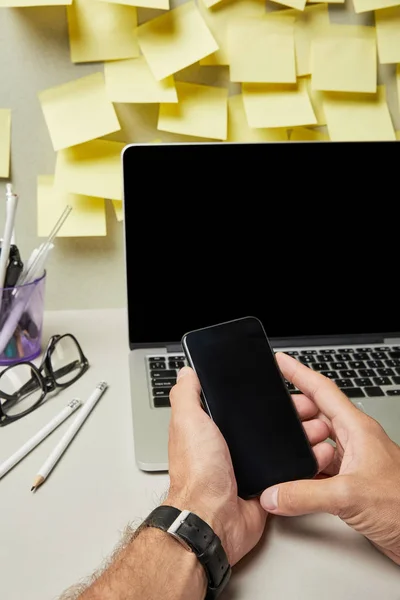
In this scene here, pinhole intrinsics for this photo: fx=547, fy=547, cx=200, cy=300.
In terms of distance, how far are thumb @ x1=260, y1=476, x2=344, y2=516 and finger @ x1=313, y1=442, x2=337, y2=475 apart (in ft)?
0.24

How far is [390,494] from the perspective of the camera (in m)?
0.44

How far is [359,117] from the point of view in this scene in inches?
31.3

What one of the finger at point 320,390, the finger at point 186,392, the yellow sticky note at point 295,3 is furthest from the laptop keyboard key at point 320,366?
the yellow sticky note at point 295,3

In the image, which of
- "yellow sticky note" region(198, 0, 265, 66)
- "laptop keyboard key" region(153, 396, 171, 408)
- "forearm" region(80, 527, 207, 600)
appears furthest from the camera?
"yellow sticky note" region(198, 0, 265, 66)

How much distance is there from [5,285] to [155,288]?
19 cm

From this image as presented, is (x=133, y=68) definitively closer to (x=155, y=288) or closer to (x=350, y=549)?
(x=155, y=288)

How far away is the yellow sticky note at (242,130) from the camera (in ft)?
2.56

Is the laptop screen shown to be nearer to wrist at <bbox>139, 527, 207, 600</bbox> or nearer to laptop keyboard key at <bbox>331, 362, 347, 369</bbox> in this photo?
laptop keyboard key at <bbox>331, 362, 347, 369</bbox>

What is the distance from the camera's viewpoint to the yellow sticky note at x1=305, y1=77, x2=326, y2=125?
2.56 feet

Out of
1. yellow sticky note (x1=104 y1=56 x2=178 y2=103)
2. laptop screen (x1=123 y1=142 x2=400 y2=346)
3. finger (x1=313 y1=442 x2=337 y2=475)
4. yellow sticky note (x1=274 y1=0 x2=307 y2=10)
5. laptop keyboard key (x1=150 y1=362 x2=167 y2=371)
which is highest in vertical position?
yellow sticky note (x1=274 y1=0 x2=307 y2=10)

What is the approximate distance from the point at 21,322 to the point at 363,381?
449mm

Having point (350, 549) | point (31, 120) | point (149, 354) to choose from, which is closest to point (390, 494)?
point (350, 549)

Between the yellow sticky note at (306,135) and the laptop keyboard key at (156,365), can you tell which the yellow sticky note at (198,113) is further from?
the laptop keyboard key at (156,365)

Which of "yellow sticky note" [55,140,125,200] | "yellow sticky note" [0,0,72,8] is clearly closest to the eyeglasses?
"yellow sticky note" [55,140,125,200]
